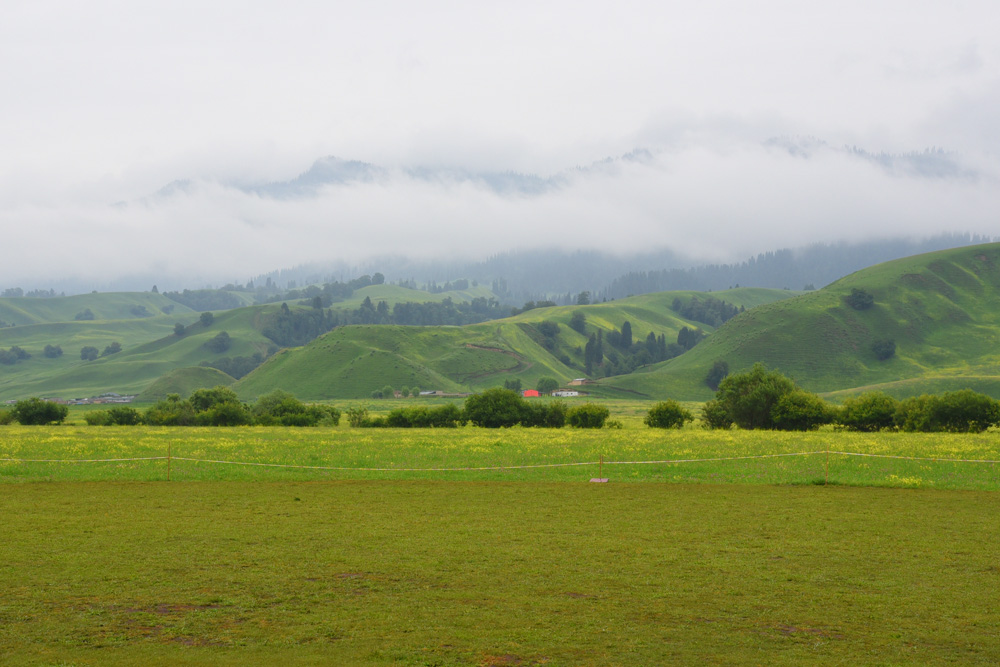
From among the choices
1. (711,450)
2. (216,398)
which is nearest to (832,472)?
(711,450)

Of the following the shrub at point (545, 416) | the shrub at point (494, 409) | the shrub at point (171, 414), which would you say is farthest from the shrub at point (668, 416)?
the shrub at point (171, 414)

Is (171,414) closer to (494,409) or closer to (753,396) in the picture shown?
(494,409)

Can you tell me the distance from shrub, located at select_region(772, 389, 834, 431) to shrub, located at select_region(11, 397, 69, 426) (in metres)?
83.7

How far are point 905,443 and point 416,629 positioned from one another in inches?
1961

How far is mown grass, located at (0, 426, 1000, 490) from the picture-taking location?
39.4 m

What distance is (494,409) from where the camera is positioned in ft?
301

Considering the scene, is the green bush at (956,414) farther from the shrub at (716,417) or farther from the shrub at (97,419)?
the shrub at (97,419)

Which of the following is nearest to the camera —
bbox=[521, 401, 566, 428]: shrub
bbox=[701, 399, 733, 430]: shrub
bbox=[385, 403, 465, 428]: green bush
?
bbox=[701, 399, 733, 430]: shrub

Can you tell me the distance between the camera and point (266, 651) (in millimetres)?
14953

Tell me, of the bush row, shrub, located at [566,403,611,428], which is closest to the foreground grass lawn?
the bush row

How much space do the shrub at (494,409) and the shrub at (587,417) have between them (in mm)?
7004

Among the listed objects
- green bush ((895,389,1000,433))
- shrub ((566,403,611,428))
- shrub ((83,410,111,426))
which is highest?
green bush ((895,389,1000,433))

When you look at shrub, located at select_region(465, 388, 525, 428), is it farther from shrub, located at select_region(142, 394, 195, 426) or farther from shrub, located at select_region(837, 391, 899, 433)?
shrub, located at select_region(837, 391, 899, 433)

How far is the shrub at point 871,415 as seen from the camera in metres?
75.0
